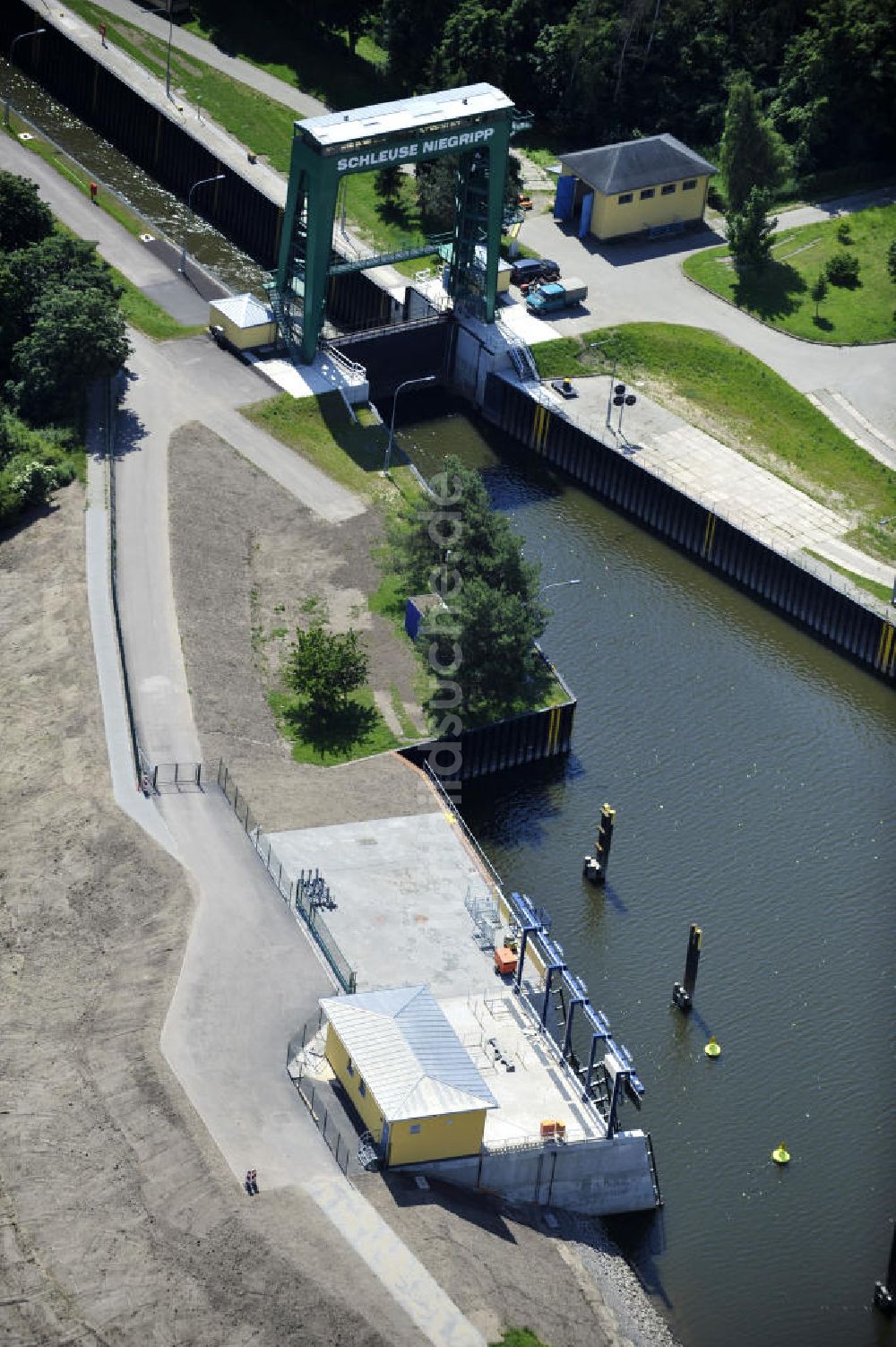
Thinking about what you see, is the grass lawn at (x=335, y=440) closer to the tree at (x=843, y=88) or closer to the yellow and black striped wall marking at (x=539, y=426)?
the yellow and black striped wall marking at (x=539, y=426)

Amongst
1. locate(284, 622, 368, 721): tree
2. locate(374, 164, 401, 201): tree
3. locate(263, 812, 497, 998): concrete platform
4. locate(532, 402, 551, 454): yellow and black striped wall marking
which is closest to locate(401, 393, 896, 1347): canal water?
locate(263, 812, 497, 998): concrete platform

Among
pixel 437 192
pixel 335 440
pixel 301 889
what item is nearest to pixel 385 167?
pixel 437 192

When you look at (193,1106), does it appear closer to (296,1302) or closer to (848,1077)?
(296,1302)

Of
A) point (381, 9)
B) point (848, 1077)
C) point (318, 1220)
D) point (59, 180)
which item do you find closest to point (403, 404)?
point (59, 180)

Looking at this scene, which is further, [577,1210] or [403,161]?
[403,161]

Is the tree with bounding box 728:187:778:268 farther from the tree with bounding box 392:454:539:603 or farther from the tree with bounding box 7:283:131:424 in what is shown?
the tree with bounding box 7:283:131:424

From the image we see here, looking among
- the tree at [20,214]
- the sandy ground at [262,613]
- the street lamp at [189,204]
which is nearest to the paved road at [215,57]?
the street lamp at [189,204]
